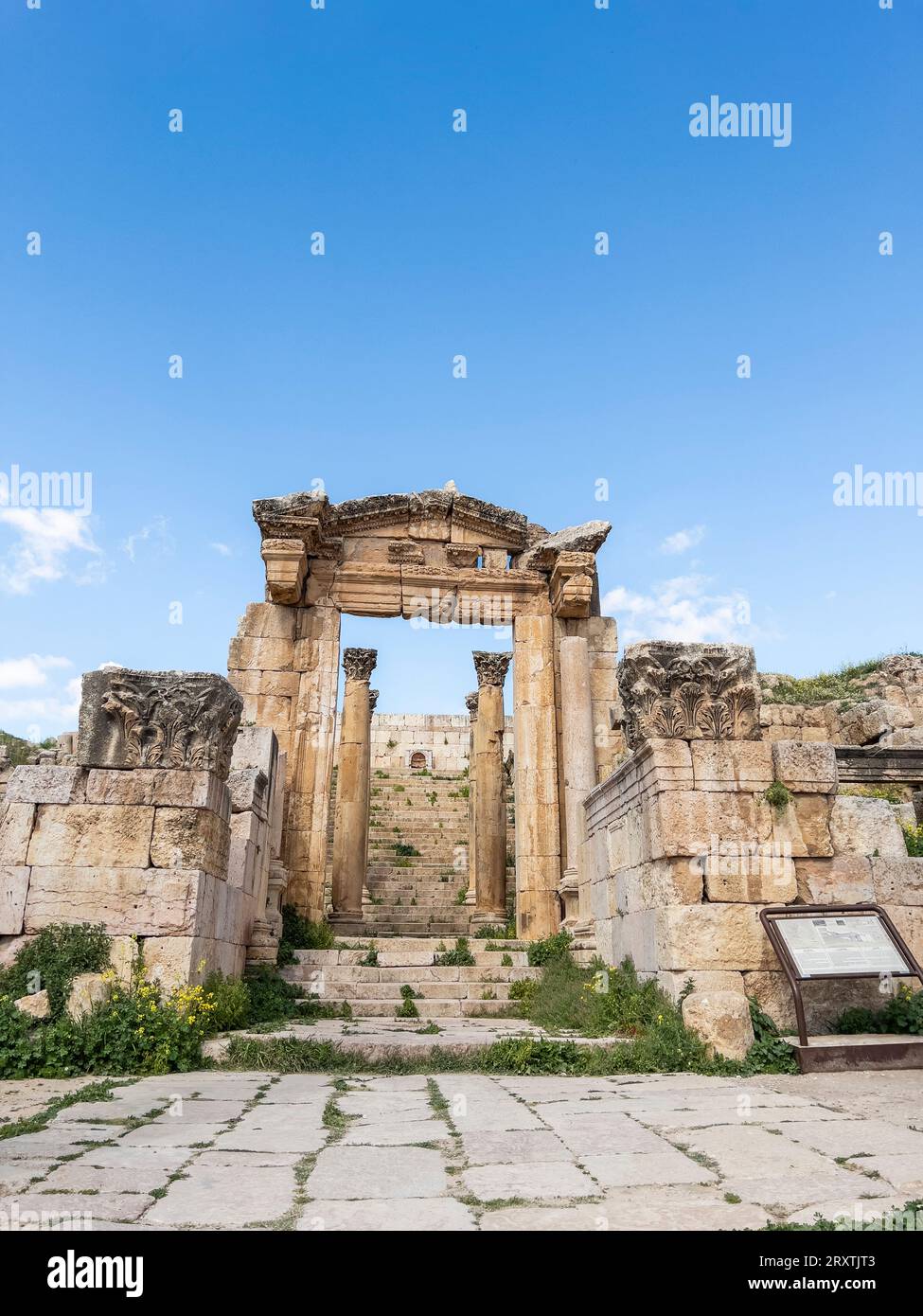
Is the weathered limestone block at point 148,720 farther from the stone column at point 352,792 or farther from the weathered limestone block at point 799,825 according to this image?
the stone column at point 352,792

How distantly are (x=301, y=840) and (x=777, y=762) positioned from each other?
283 inches

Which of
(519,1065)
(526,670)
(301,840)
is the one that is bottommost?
(519,1065)

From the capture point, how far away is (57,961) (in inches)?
272

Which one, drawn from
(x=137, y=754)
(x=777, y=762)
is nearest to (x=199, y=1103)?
(x=137, y=754)

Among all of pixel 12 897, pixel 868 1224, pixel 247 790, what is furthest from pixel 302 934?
pixel 868 1224

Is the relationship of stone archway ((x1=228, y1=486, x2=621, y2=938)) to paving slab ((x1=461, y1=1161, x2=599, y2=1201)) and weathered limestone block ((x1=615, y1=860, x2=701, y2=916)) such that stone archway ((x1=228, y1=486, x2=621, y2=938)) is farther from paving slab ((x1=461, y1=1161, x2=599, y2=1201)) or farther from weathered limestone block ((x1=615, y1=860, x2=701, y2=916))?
paving slab ((x1=461, y1=1161, x2=599, y2=1201))

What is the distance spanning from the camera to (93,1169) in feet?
11.8

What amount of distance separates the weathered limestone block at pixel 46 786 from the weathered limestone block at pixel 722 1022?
5034 mm

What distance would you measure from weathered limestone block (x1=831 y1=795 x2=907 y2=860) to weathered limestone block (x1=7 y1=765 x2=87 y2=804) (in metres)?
6.19

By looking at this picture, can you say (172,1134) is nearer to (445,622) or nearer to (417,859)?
(445,622)

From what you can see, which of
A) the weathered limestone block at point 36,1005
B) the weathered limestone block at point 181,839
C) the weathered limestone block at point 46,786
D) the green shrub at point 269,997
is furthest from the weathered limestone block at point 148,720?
the green shrub at point 269,997

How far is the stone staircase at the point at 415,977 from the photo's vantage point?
951 cm

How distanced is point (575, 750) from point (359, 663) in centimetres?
584

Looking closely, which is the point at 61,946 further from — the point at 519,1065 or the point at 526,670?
the point at 526,670
